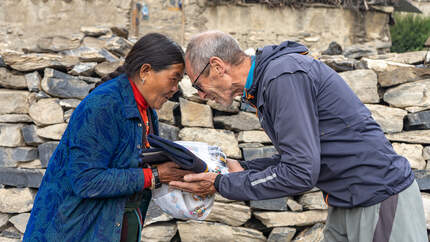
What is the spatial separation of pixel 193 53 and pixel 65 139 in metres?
0.81

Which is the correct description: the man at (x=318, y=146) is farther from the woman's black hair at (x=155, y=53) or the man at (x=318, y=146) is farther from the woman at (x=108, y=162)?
the woman at (x=108, y=162)

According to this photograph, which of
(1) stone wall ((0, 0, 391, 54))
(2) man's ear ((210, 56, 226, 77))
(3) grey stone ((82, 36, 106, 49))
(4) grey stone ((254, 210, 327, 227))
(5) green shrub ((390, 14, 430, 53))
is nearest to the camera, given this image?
(2) man's ear ((210, 56, 226, 77))

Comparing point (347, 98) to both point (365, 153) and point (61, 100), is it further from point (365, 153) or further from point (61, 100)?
point (61, 100)

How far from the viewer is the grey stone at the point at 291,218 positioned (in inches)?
131

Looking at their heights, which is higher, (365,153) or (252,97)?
(252,97)

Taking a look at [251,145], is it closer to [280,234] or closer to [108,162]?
[280,234]

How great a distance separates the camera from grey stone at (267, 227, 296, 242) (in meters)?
3.27

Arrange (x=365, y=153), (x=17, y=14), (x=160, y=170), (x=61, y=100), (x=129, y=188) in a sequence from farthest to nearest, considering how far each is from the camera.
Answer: (x=17, y=14), (x=61, y=100), (x=160, y=170), (x=129, y=188), (x=365, y=153)

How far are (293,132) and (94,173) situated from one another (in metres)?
0.98

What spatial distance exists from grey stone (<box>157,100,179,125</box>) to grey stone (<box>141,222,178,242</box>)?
1.05 m

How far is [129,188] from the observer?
1768 mm

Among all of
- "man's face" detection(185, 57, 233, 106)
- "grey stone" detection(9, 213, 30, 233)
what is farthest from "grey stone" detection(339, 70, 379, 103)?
"grey stone" detection(9, 213, 30, 233)

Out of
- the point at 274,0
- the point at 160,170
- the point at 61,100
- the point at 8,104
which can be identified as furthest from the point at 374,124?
the point at 274,0

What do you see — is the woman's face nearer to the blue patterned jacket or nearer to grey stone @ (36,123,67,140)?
the blue patterned jacket
